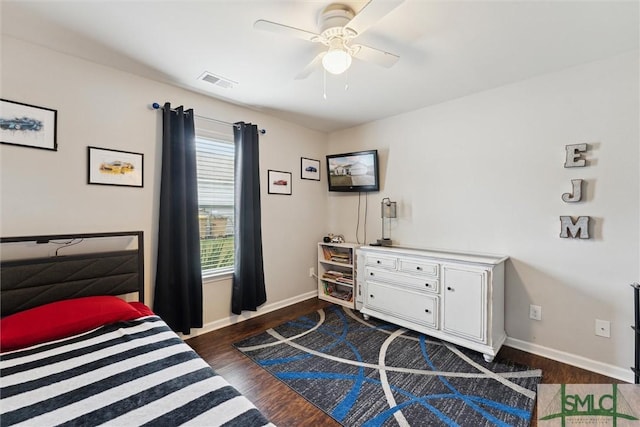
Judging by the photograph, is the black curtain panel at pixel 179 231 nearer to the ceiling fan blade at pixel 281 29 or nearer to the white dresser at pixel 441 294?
the ceiling fan blade at pixel 281 29

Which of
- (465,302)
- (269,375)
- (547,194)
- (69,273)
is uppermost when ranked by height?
(547,194)

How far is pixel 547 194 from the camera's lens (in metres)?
2.32

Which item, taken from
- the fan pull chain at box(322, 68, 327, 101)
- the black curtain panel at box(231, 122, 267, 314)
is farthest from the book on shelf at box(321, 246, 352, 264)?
the fan pull chain at box(322, 68, 327, 101)

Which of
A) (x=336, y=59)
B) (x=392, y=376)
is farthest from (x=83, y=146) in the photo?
(x=392, y=376)

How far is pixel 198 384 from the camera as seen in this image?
1130mm

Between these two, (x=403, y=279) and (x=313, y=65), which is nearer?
(x=313, y=65)

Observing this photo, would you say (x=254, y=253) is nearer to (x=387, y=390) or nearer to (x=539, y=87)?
(x=387, y=390)

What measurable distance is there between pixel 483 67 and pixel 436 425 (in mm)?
2554

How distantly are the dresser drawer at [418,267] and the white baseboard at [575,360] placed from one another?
923mm

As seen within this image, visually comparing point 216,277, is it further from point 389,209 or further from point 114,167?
point 389,209

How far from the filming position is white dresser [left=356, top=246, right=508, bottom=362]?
226 centimetres

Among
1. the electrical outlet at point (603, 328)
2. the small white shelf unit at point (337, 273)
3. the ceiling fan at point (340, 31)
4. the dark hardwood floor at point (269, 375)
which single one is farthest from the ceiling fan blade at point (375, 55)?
the electrical outlet at point (603, 328)

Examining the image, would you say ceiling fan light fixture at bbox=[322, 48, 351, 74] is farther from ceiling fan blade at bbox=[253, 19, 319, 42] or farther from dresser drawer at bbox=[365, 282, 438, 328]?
dresser drawer at bbox=[365, 282, 438, 328]

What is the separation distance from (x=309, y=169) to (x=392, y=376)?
2.62 meters
